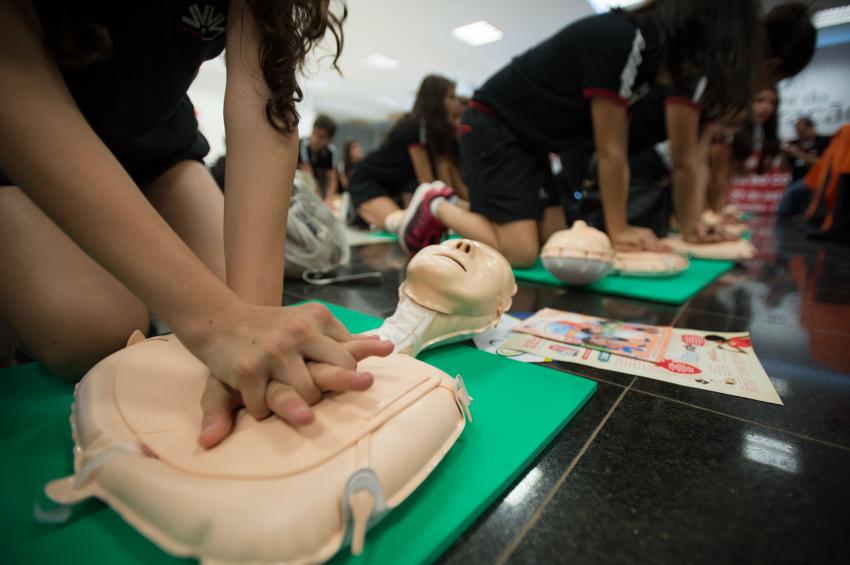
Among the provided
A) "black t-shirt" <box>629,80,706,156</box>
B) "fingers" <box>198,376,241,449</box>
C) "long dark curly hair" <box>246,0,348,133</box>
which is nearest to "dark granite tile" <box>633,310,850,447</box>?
"fingers" <box>198,376,241,449</box>

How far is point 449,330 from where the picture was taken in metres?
0.76

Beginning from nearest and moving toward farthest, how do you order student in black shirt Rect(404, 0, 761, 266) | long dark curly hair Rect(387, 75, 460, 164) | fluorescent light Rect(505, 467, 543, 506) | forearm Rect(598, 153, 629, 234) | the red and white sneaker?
fluorescent light Rect(505, 467, 543, 506) → student in black shirt Rect(404, 0, 761, 266) → forearm Rect(598, 153, 629, 234) → the red and white sneaker → long dark curly hair Rect(387, 75, 460, 164)

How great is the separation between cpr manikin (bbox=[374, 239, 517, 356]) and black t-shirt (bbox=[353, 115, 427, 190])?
6.53 ft

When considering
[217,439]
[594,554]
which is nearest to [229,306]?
[217,439]

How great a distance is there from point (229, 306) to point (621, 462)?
48 cm

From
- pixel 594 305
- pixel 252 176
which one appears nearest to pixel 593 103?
pixel 594 305

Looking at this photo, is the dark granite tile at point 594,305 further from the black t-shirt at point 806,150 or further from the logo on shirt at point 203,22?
the black t-shirt at point 806,150

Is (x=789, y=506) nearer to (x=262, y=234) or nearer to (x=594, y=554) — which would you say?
(x=594, y=554)

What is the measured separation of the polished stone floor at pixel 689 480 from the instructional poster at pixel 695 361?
2 centimetres

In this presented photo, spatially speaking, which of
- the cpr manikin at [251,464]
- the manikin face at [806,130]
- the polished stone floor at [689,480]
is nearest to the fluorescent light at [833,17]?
the manikin face at [806,130]

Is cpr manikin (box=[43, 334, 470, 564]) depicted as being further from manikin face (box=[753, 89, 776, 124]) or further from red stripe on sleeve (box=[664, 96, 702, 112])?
manikin face (box=[753, 89, 776, 124])

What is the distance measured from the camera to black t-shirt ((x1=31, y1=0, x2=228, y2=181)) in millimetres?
654

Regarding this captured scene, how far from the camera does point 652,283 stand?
52.8 inches

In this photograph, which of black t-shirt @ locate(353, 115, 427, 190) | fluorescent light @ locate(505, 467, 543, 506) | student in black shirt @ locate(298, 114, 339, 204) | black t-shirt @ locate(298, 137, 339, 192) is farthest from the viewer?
black t-shirt @ locate(298, 137, 339, 192)
